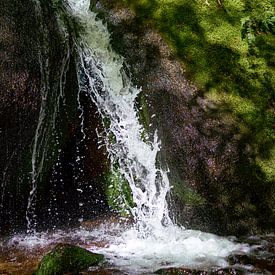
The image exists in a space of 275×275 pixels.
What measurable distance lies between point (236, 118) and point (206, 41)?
0.97 m

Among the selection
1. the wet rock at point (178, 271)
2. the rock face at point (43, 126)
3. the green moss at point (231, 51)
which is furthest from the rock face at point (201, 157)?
the wet rock at point (178, 271)

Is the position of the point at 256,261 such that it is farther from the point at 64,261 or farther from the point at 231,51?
the point at 231,51

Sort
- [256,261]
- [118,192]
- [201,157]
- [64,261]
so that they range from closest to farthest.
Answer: [64,261], [256,261], [201,157], [118,192]

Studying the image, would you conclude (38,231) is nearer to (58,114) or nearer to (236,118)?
(58,114)

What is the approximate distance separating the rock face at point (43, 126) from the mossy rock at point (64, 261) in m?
1.54

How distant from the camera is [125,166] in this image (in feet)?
19.9

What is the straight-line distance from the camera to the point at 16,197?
6.03 metres

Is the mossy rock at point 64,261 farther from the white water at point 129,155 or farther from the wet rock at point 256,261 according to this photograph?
the wet rock at point 256,261

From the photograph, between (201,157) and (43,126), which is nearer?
(201,157)

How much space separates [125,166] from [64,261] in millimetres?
1795

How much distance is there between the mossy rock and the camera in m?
4.42

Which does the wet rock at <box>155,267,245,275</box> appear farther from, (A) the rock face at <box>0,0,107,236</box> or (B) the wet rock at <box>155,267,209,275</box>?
(A) the rock face at <box>0,0,107,236</box>

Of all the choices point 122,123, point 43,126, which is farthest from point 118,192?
point 43,126

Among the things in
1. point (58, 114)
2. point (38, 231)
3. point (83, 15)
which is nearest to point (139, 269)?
point (38, 231)
